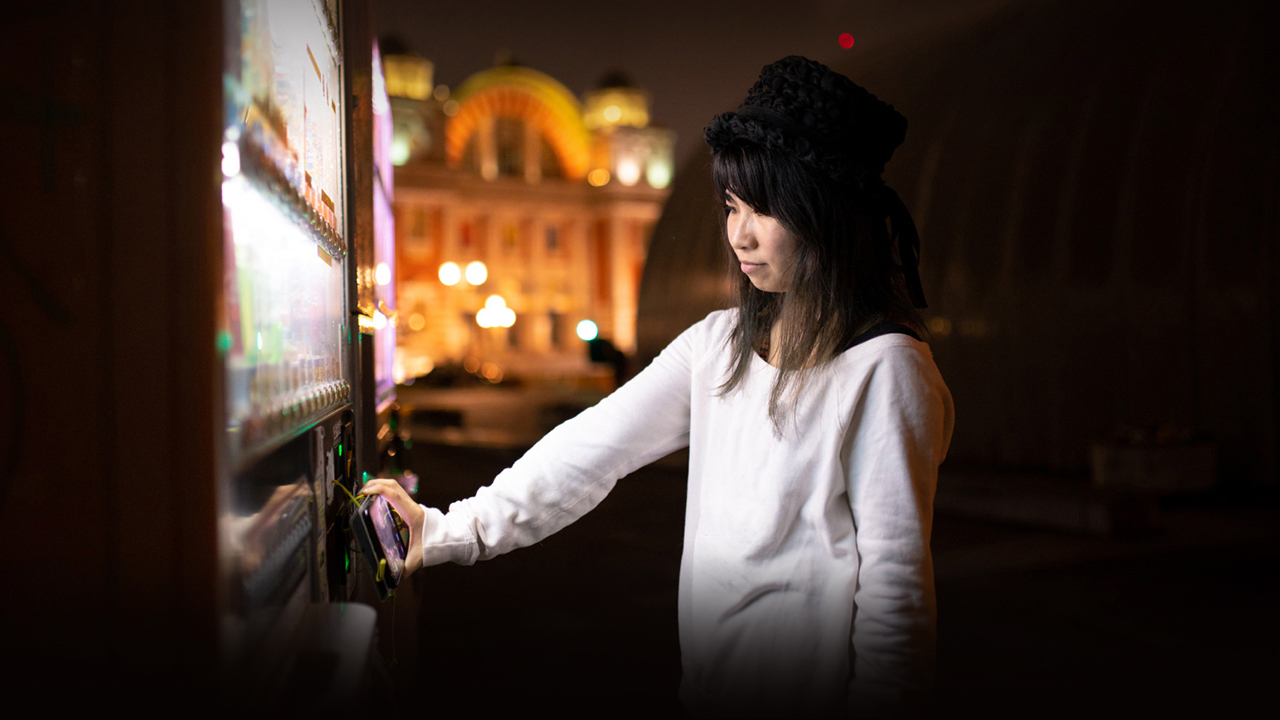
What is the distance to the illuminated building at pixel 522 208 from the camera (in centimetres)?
3403

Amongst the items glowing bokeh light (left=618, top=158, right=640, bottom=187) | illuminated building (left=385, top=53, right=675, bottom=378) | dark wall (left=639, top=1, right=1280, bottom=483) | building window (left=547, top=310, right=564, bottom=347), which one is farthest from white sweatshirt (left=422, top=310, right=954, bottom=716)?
glowing bokeh light (left=618, top=158, right=640, bottom=187)

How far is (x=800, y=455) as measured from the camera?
1.42 meters

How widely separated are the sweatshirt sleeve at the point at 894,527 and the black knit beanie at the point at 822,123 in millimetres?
307

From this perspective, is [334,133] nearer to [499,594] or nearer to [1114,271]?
[499,594]

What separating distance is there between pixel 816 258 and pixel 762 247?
101 millimetres

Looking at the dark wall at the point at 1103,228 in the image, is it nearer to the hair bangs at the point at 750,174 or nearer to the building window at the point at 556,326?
the hair bangs at the point at 750,174

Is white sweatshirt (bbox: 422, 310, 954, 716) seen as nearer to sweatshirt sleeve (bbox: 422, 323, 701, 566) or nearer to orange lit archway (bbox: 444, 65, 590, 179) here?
sweatshirt sleeve (bbox: 422, 323, 701, 566)

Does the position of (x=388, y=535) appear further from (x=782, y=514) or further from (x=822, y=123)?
(x=822, y=123)

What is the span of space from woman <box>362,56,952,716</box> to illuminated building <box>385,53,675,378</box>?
32195 mm

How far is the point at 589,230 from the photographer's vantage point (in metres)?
37.2

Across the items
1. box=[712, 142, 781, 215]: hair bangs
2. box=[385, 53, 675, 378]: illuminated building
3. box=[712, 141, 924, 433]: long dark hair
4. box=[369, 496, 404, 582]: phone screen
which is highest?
box=[385, 53, 675, 378]: illuminated building

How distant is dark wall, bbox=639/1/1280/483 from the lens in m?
7.38

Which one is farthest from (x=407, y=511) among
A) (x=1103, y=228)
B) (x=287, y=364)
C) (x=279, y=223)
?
(x=1103, y=228)

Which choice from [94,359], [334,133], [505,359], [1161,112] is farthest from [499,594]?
[505,359]
